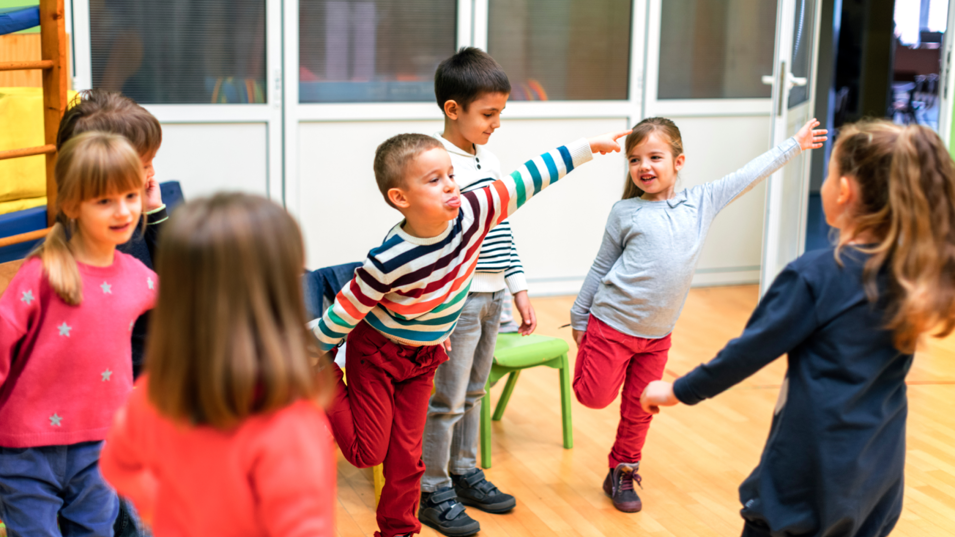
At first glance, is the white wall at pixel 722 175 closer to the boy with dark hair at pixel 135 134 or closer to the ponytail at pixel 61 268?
the boy with dark hair at pixel 135 134

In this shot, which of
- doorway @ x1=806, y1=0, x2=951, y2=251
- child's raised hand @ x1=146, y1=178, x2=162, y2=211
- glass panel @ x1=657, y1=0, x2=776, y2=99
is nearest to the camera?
child's raised hand @ x1=146, y1=178, x2=162, y2=211

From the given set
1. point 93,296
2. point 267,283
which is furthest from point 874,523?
point 93,296

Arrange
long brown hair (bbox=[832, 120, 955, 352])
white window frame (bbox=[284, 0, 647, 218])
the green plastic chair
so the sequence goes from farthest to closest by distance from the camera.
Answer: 1. white window frame (bbox=[284, 0, 647, 218])
2. the green plastic chair
3. long brown hair (bbox=[832, 120, 955, 352])

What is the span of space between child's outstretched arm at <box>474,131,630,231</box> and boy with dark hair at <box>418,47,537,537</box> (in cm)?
21

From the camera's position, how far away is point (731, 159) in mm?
5281

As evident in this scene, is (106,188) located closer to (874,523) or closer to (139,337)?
(139,337)

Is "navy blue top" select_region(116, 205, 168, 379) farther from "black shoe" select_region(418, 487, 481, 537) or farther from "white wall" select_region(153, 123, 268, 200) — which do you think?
"white wall" select_region(153, 123, 268, 200)

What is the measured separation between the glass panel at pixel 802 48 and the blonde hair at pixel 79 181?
336 cm

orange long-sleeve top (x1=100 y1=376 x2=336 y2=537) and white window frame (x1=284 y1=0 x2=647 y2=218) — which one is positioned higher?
white window frame (x1=284 y1=0 x2=647 y2=218)

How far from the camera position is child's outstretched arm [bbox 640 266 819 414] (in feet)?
4.74

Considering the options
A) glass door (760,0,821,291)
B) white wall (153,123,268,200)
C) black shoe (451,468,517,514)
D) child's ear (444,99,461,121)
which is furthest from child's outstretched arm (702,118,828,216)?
white wall (153,123,268,200)

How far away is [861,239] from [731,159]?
3950 mm

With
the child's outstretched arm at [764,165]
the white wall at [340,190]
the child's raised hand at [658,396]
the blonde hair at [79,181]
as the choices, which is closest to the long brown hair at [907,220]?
the child's raised hand at [658,396]

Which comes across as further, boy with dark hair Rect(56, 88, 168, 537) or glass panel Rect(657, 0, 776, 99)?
glass panel Rect(657, 0, 776, 99)
